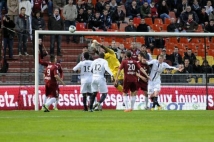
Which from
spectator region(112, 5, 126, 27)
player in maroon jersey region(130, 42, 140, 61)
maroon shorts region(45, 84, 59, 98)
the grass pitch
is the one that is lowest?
the grass pitch

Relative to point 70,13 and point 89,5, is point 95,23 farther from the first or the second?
point 89,5

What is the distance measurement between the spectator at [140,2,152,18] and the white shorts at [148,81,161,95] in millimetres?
7957

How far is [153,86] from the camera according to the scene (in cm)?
3194

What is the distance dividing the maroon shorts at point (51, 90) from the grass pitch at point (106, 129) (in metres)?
4.96

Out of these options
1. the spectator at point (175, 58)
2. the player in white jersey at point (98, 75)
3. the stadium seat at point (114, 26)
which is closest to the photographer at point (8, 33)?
the player in white jersey at point (98, 75)

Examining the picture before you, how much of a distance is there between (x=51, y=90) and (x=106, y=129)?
1037 centimetres

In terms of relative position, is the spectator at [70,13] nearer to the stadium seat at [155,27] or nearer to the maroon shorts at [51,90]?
the stadium seat at [155,27]

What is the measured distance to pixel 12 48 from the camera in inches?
1296

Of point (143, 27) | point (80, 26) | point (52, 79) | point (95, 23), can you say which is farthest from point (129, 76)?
point (80, 26)

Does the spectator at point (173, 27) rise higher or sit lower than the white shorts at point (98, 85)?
higher

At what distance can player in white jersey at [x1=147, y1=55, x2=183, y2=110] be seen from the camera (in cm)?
3170

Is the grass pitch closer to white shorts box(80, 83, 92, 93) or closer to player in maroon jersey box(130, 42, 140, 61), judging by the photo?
white shorts box(80, 83, 92, 93)

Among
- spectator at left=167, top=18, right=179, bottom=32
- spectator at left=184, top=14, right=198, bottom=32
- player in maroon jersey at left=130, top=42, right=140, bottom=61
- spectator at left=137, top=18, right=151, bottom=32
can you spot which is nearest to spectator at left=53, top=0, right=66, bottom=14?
spectator at left=137, top=18, right=151, bottom=32

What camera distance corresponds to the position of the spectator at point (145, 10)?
3941cm
